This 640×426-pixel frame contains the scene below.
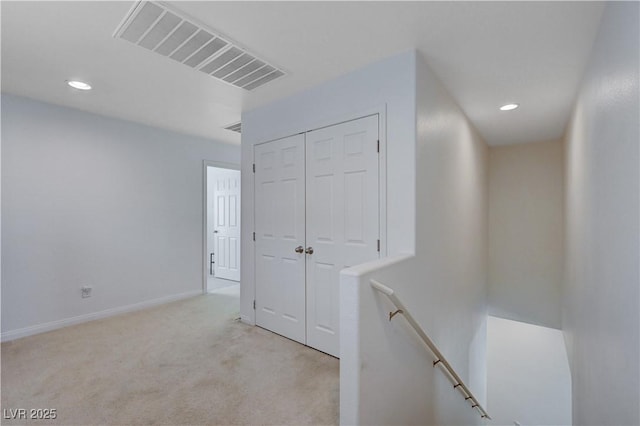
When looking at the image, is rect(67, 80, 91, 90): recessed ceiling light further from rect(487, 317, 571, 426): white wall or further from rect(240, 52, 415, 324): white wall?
rect(487, 317, 571, 426): white wall

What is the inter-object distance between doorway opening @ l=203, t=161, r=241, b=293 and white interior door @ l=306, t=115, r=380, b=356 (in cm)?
305

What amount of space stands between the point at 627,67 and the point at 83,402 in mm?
3558

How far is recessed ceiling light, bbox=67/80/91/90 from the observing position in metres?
2.60

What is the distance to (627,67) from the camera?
4.25 ft

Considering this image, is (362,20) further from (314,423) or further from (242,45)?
(314,423)

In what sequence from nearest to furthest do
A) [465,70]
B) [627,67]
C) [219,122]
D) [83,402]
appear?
1. [627,67]
2. [83,402]
3. [465,70]
4. [219,122]

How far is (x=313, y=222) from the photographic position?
8.86ft

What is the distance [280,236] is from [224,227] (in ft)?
10.5

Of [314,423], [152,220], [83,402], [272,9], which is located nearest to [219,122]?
[152,220]

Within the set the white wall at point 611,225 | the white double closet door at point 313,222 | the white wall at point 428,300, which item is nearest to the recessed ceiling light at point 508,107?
the white wall at point 428,300

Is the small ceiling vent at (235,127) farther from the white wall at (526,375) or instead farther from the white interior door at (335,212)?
the white wall at (526,375)

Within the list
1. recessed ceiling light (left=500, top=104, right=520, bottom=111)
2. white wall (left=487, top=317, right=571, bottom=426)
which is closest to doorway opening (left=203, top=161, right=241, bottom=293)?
recessed ceiling light (left=500, top=104, right=520, bottom=111)

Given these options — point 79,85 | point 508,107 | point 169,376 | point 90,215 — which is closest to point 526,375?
point 508,107

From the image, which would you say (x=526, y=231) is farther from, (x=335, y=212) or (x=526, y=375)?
(x=335, y=212)
